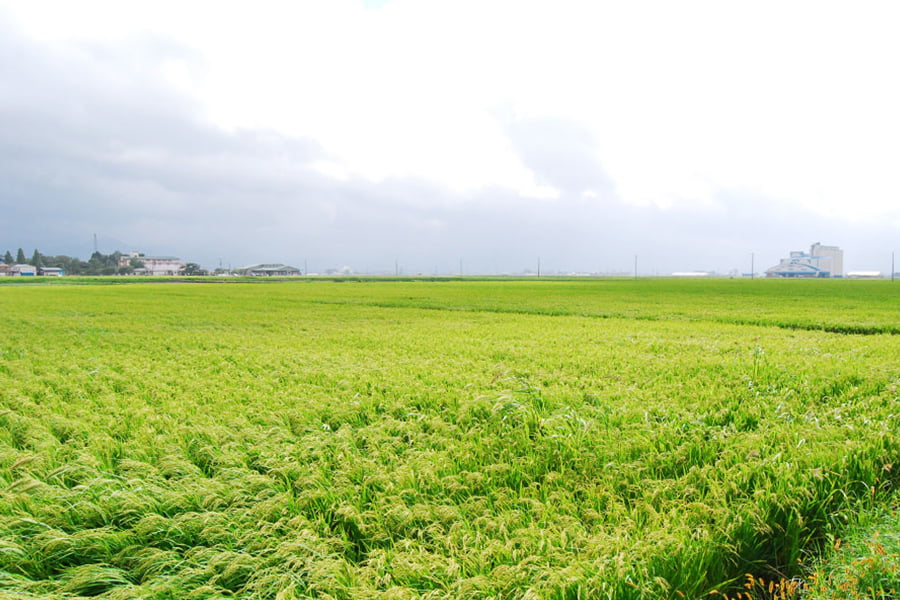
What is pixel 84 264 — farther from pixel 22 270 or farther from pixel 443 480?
pixel 443 480

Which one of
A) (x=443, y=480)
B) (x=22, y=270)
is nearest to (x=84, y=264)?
(x=22, y=270)

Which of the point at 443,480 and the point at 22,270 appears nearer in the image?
the point at 443,480

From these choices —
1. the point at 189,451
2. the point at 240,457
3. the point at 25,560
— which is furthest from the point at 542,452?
the point at 25,560

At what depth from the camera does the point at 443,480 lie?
4.10 m

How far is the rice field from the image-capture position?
3018 mm

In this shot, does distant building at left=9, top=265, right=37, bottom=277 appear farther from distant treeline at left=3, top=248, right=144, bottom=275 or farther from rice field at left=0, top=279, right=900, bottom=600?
rice field at left=0, top=279, right=900, bottom=600

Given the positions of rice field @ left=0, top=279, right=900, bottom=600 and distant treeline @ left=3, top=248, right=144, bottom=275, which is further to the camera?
distant treeline @ left=3, top=248, right=144, bottom=275

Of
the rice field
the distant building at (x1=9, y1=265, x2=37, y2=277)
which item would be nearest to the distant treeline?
the distant building at (x1=9, y1=265, x2=37, y2=277)

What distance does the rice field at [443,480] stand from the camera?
9.90ft

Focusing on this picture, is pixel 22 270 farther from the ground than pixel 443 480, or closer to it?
farther from the ground

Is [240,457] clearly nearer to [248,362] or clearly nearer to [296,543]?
[296,543]

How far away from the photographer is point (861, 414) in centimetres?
556

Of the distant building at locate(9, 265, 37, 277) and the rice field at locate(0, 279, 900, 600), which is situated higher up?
the distant building at locate(9, 265, 37, 277)

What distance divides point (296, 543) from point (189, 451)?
262cm
